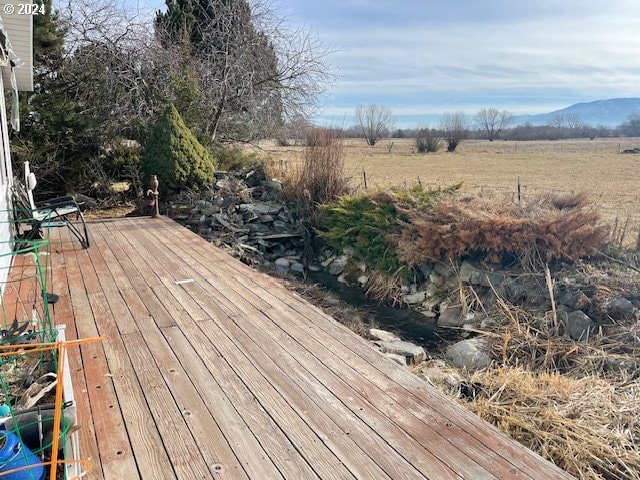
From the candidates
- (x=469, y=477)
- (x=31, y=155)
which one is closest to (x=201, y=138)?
(x=31, y=155)

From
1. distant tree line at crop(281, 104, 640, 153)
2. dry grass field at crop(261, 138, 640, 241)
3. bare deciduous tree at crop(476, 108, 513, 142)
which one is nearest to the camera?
dry grass field at crop(261, 138, 640, 241)

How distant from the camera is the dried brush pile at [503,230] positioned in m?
5.38

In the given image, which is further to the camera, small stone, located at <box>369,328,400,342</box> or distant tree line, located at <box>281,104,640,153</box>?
distant tree line, located at <box>281,104,640,153</box>

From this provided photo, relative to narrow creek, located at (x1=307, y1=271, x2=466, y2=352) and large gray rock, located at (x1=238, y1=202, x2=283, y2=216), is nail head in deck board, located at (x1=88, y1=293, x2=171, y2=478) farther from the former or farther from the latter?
large gray rock, located at (x1=238, y1=202, x2=283, y2=216)

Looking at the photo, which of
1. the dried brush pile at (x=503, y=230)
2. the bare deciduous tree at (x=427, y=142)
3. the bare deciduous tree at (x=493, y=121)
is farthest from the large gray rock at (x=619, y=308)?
the bare deciduous tree at (x=493, y=121)

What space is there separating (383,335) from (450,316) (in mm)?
1247

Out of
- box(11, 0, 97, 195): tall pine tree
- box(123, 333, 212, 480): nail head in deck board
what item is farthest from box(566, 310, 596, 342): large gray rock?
box(11, 0, 97, 195): tall pine tree

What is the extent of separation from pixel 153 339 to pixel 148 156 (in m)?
5.68

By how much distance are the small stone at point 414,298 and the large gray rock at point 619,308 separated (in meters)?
2.08

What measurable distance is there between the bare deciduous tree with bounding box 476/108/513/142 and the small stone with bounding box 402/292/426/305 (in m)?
45.0

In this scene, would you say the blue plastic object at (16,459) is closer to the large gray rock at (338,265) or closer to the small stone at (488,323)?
the small stone at (488,323)

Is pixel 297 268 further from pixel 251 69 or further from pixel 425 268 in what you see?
pixel 251 69

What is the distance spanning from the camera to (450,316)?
5.52 m

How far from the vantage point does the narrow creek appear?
16.3 feet
